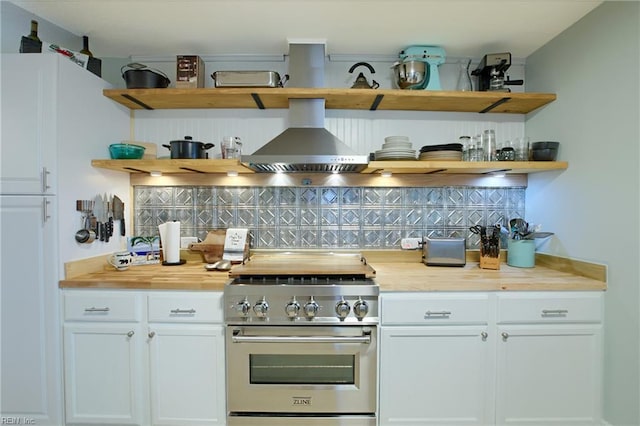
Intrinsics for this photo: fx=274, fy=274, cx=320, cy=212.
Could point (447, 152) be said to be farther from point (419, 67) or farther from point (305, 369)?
point (305, 369)

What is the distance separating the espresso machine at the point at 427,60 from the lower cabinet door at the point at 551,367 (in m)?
1.68

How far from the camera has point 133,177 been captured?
2193 millimetres

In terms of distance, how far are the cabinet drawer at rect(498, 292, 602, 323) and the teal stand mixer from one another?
1.54m

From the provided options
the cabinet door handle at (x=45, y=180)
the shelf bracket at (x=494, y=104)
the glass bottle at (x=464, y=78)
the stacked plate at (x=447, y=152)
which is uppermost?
the glass bottle at (x=464, y=78)

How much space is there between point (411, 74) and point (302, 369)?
2033 mm

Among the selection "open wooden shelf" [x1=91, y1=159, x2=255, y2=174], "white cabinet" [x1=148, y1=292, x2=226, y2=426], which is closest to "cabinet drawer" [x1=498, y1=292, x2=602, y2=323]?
"white cabinet" [x1=148, y1=292, x2=226, y2=426]

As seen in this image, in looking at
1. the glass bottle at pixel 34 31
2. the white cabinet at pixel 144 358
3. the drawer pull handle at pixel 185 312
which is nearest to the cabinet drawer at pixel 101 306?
the white cabinet at pixel 144 358

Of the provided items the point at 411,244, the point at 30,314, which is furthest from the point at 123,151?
the point at 411,244

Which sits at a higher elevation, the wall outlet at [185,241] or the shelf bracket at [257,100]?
the shelf bracket at [257,100]

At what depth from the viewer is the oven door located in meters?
1.52

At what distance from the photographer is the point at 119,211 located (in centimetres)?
205

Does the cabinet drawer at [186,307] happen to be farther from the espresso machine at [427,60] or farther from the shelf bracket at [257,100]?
the espresso machine at [427,60]

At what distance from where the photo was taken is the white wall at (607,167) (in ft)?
4.69

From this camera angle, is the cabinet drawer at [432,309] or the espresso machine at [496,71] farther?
the espresso machine at [496,71]
